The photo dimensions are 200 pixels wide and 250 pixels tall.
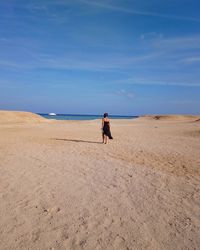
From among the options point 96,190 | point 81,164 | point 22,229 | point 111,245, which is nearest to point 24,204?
point 22,229

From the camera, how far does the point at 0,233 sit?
13.8 feet

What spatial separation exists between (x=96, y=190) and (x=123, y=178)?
4.79 ft

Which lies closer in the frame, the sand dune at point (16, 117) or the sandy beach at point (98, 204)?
the sandy beach at point (98, 204)

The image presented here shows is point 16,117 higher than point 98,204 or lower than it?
higher

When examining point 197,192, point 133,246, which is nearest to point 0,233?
point 133,246

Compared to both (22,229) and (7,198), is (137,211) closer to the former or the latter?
(22,229)

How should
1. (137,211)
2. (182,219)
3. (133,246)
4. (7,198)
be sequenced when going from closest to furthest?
(133,246), (182,219), (137,211), (7,198)

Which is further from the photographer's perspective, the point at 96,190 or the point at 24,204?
the point at 96,190

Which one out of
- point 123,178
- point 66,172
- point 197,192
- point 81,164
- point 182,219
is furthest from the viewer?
point 81,164

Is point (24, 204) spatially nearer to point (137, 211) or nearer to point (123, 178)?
point (137, 211)

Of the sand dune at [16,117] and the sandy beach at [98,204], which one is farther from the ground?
the sand dune at [16,117]

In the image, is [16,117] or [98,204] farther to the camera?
Result: [16,117]

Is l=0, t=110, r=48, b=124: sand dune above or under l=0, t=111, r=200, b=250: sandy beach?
Result: above

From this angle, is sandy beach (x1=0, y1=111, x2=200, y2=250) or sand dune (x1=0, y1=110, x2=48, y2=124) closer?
sandy beach (x1=0, y1=111, x2=200, y2=250)
